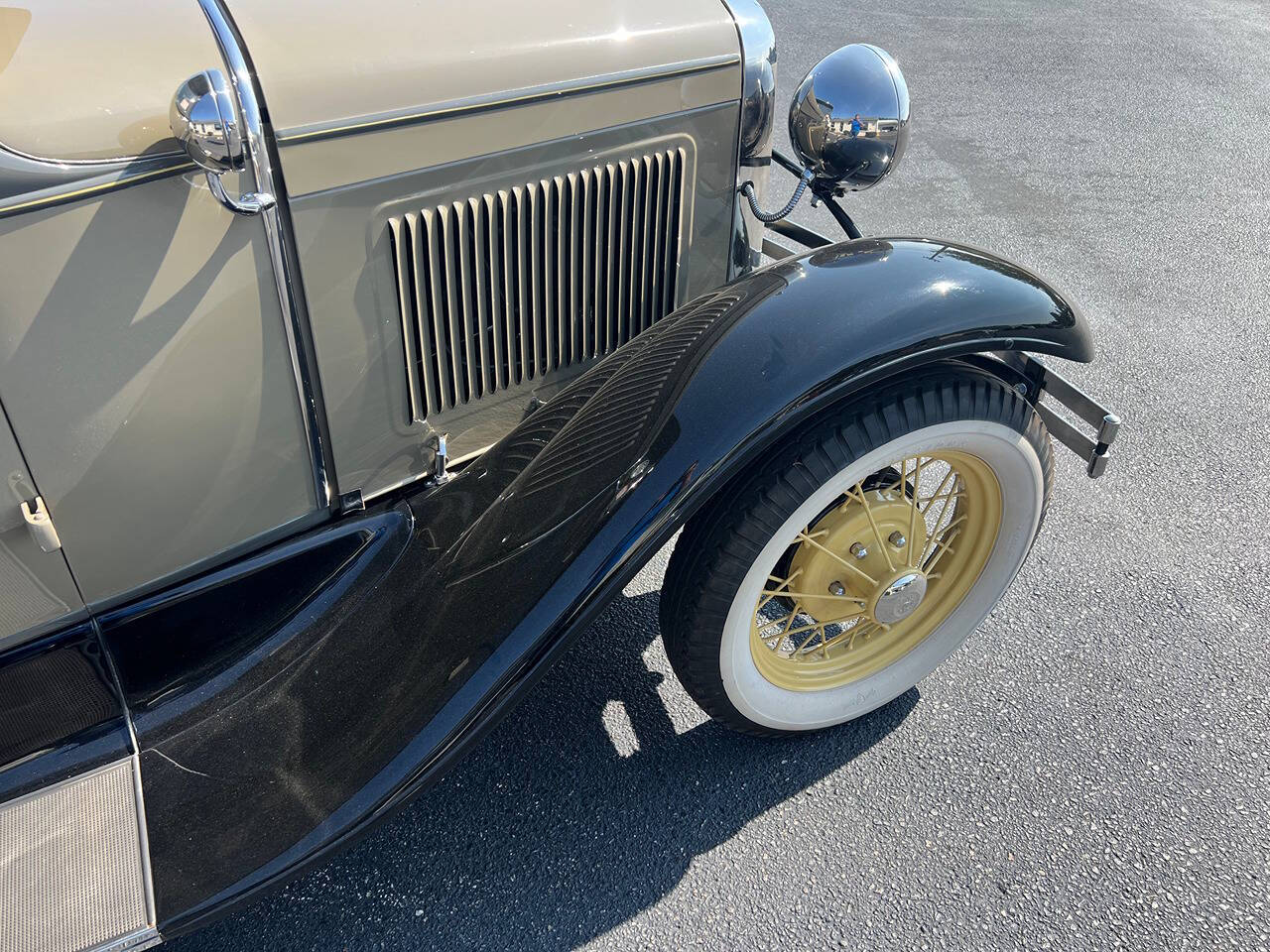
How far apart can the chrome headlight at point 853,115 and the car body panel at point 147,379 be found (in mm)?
1106

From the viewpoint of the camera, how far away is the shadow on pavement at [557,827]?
5.98 feet

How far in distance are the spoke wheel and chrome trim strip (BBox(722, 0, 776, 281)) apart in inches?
24.6

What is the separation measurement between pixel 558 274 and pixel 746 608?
716 millimetres

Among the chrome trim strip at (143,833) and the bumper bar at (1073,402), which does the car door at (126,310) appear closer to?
the chrome trim strip at (143,833)

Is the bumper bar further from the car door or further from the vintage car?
the car door

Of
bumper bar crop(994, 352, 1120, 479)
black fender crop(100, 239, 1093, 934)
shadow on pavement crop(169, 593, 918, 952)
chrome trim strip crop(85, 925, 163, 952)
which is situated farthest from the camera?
bumper bar crop(994, 352, 1120, 479)

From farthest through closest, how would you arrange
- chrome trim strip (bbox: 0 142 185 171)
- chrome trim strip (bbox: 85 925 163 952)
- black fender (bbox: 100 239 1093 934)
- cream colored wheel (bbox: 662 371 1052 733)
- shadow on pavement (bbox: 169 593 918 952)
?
shadow on pavement (bbox: 169 593 918 952), cream colored wheel (bbox: 662 371 1052 733), black fender (bbox: 100 239 1093 934), chrome trim strip (bbox: 85 925 163 952), chrome trim strip (bbox: 0 142 185 171)

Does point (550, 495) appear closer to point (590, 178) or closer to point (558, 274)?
point (558, 274)

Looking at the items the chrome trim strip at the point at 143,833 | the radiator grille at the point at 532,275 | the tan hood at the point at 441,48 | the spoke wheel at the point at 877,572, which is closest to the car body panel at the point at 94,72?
the tan hood at the point at 441,48

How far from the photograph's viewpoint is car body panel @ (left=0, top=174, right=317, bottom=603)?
4.52ft

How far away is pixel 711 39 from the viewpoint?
1.94m

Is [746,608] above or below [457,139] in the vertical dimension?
below

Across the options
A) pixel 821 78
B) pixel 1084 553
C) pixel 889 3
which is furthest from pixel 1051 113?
pixel 821 78

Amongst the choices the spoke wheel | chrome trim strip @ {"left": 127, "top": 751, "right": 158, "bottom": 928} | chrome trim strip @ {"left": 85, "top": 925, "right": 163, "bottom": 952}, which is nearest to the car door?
chrome trim strip @ {"left": 127, "top": 751, "right": 158, "bottom": 928}
